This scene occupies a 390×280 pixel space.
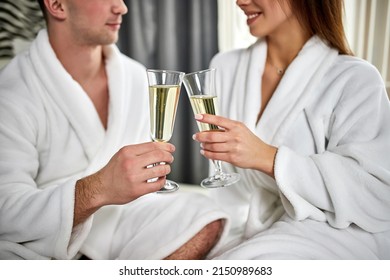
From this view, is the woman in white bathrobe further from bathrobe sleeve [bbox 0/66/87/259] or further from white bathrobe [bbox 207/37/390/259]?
bathrobe sleeve [bbox 0/66/87/259]

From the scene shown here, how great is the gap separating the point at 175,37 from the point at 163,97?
398 millimetres

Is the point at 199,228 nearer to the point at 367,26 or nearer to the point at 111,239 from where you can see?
the point at 111,239

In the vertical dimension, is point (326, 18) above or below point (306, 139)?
above

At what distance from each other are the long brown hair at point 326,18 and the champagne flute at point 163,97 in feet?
1.41

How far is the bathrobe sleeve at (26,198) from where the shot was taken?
3.39 feet

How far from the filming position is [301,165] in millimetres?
1040

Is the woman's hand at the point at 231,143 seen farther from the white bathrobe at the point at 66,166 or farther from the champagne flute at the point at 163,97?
the white bathrobe at the point at 66,166

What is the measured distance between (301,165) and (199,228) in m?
0.32

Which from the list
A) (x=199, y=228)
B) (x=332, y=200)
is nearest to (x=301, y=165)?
(x=332, y=200)

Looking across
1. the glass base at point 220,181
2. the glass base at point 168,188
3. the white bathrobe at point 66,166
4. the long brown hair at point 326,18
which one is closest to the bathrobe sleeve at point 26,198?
the white bathrobe at point 66,166

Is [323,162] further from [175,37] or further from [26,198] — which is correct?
[26,198]

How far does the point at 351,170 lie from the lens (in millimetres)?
1027

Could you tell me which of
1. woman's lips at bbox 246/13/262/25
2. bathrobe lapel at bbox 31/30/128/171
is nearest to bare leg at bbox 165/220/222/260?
bathrobe lapel at bbox 31/30/128/171

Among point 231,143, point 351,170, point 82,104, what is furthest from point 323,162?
point 82,104
